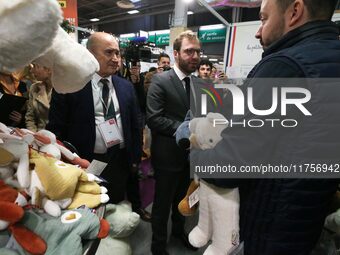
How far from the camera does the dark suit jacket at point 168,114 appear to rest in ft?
5.49

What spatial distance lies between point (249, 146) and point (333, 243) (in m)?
0.65

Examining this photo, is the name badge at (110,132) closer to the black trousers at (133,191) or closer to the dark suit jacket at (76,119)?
the dark suit jacket at (76,119)

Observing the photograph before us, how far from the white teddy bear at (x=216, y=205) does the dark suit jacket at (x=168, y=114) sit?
749 millimetres

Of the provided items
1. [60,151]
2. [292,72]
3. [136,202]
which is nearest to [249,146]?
[292,72]

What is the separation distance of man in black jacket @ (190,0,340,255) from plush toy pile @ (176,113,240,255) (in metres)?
0.04

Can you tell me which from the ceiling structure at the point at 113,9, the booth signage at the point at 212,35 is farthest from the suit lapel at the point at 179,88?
the booth signage at the point at 212,35

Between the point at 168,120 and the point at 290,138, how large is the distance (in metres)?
1.03

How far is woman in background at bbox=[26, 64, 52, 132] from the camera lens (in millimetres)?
2168

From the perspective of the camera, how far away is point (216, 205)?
86 cm

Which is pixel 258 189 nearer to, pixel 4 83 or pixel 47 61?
pixel 47 61

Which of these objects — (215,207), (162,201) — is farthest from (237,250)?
(162,201)

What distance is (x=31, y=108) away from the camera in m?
2.18

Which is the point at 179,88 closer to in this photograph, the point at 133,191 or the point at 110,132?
the point at 110,132

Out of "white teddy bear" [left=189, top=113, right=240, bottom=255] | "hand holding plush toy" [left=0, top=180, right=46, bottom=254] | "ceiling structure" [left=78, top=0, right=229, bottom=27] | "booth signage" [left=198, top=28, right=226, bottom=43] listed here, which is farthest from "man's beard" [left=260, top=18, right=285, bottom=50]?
"booth signage" [left=198, top=28, right=226, bottom=43]
